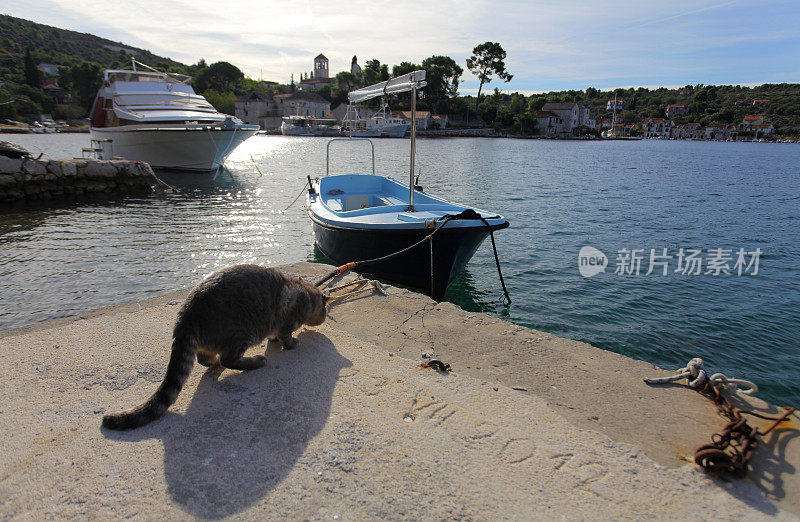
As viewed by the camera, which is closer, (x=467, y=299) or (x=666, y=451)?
(x=666, y=451)

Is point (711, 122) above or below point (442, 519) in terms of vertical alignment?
above

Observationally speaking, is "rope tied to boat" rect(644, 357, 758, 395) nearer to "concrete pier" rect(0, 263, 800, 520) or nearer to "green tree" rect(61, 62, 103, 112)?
"concrete pier" rect(0, 263, 800, 520)

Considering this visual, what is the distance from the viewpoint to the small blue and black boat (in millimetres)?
7410

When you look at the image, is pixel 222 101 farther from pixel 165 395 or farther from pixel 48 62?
pixel 165 395

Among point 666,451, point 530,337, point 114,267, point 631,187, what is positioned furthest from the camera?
point 631,187

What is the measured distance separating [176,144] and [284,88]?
127 meters

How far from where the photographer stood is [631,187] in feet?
86.4

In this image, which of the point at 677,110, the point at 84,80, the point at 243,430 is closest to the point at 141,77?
the point at 243,430

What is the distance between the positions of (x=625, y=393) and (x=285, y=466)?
2850mm

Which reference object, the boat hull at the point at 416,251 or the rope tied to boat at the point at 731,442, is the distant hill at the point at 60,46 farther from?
the rope tied to boat at the point at 731,442

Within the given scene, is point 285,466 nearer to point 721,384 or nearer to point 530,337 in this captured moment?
point 530,337

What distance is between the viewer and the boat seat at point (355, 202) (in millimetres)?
11448

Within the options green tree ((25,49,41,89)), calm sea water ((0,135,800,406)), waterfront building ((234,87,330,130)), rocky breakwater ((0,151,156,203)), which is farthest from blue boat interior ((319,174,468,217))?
green tree ((25,49,41,89))

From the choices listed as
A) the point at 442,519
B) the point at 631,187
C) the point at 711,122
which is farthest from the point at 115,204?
the point at 711,122
